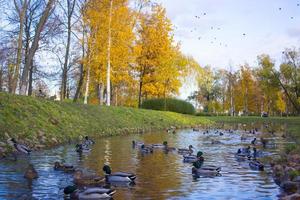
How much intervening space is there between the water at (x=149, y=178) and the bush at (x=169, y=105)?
3631 cm

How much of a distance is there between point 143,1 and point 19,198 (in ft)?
146

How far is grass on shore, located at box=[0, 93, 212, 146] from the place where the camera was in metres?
21.3

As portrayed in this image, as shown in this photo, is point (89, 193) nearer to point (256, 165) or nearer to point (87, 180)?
point (87, 180)

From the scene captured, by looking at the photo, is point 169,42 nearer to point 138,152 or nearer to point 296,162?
point 138,152

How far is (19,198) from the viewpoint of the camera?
10.5m

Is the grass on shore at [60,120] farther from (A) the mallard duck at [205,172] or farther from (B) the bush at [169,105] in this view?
(B) the bush at [169,105]

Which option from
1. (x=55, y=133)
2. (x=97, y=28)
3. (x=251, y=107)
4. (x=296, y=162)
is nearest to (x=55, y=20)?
(x=97, y=28)

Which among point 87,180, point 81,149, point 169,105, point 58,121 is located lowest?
point 87,180

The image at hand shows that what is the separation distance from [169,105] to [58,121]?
32.8 m

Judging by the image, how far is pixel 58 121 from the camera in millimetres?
25672

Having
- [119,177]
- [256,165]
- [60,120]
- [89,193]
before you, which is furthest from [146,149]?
[89,193]

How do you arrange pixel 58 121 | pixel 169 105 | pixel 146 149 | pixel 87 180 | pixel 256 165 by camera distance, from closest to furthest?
pixel 87 180
pixel 256 165
pixel 146 149
pixel 58 121
pixel 169 105

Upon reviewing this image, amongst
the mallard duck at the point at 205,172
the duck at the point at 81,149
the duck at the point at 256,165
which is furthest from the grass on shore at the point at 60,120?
the duck at the point at 256,165

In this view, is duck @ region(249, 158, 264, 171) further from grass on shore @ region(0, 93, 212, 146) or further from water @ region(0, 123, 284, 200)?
grass on shore @ region(0, 93, 212, 146)
